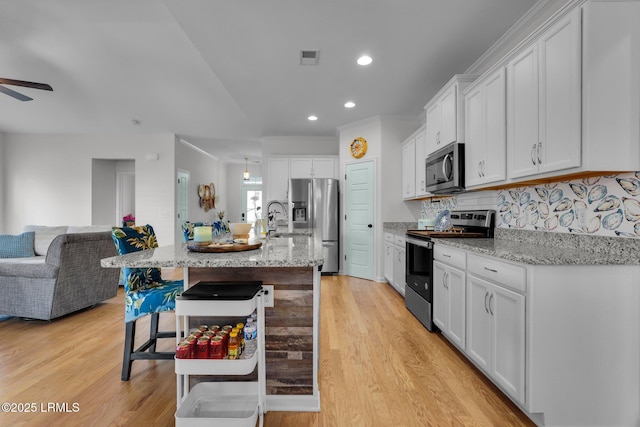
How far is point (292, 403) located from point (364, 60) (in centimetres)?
299

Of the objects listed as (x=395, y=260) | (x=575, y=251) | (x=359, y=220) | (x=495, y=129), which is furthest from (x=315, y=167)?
(x=575, y=251)

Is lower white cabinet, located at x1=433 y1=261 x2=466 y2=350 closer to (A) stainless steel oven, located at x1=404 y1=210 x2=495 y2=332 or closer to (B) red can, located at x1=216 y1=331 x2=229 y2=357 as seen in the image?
(A) stainless steel oven, located at x1=404 y1=210 x2=495 y2=332

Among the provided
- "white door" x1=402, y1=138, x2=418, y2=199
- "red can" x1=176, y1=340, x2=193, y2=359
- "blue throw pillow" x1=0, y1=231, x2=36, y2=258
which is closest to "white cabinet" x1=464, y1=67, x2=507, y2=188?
"white door" x1=402, y1=138, x2=418, y2=199

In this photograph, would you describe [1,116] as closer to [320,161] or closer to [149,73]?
[149,73]

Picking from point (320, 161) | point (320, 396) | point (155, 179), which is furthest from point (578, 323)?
point (155, 179)

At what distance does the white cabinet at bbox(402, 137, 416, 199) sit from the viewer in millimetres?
4336

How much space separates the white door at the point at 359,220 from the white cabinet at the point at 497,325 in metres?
2.94

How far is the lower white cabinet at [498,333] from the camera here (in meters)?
1.63

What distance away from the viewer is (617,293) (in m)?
1.51

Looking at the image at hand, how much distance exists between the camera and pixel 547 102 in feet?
6.11

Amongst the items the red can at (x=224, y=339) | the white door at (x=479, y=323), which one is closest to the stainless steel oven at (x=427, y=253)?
the white door at (x=479, y=323)

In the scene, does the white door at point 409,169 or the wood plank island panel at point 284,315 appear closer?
the wood plank island panel at point 284,315

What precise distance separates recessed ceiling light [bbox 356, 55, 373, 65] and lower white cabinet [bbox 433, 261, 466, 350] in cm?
205

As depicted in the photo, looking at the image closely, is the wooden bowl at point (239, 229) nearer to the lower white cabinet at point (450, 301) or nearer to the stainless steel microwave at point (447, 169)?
the lower white cabinet at point (450, 301)
